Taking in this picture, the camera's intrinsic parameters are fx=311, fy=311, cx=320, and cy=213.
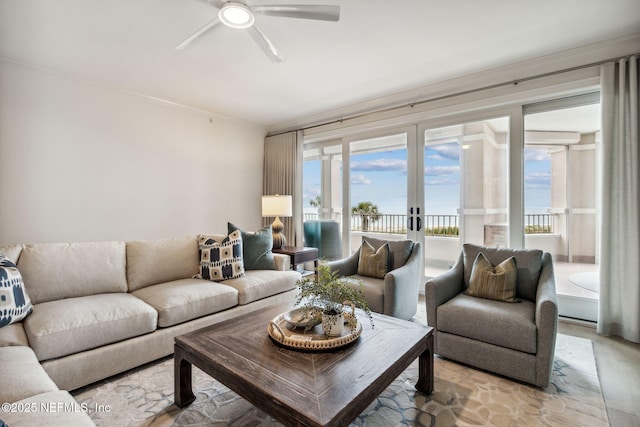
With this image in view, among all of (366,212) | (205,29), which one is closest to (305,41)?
(205,29)

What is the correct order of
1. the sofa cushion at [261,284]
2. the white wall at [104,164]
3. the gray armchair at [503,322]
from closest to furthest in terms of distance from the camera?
the gray armchair at [503,322] → the sofa cushion at [261,284] → the white wall at [104,164]

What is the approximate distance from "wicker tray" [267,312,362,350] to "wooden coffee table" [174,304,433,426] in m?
0.03

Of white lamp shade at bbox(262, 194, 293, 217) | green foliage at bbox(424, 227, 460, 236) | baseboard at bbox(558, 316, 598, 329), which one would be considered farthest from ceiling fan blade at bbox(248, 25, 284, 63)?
baseboard at bbox(558, 316, 598, 329)

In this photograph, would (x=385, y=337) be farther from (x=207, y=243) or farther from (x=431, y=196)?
(x=431, y=196)

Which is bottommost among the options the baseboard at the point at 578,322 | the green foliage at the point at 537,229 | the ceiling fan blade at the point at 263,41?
the baseboard at the point at 578,322

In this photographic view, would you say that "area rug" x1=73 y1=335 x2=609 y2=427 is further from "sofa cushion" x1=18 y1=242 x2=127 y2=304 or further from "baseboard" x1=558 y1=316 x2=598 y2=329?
Answer: "baseboard" x1=558 y1=316 x2=598 y2=329

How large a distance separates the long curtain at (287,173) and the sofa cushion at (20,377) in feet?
12.1

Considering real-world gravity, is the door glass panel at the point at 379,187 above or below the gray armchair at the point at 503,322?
above

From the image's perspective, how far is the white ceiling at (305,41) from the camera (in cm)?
227

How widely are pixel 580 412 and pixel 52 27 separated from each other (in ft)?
14.7

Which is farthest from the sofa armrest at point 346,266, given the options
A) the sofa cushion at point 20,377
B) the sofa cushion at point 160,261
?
the sofa cushion at point 20,377

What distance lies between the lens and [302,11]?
1926 mm

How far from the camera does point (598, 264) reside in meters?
Answer: 3.03

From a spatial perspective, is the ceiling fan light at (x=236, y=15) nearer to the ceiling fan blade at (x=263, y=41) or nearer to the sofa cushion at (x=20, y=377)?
the ceiling fan blade at (x=263, y=41)
